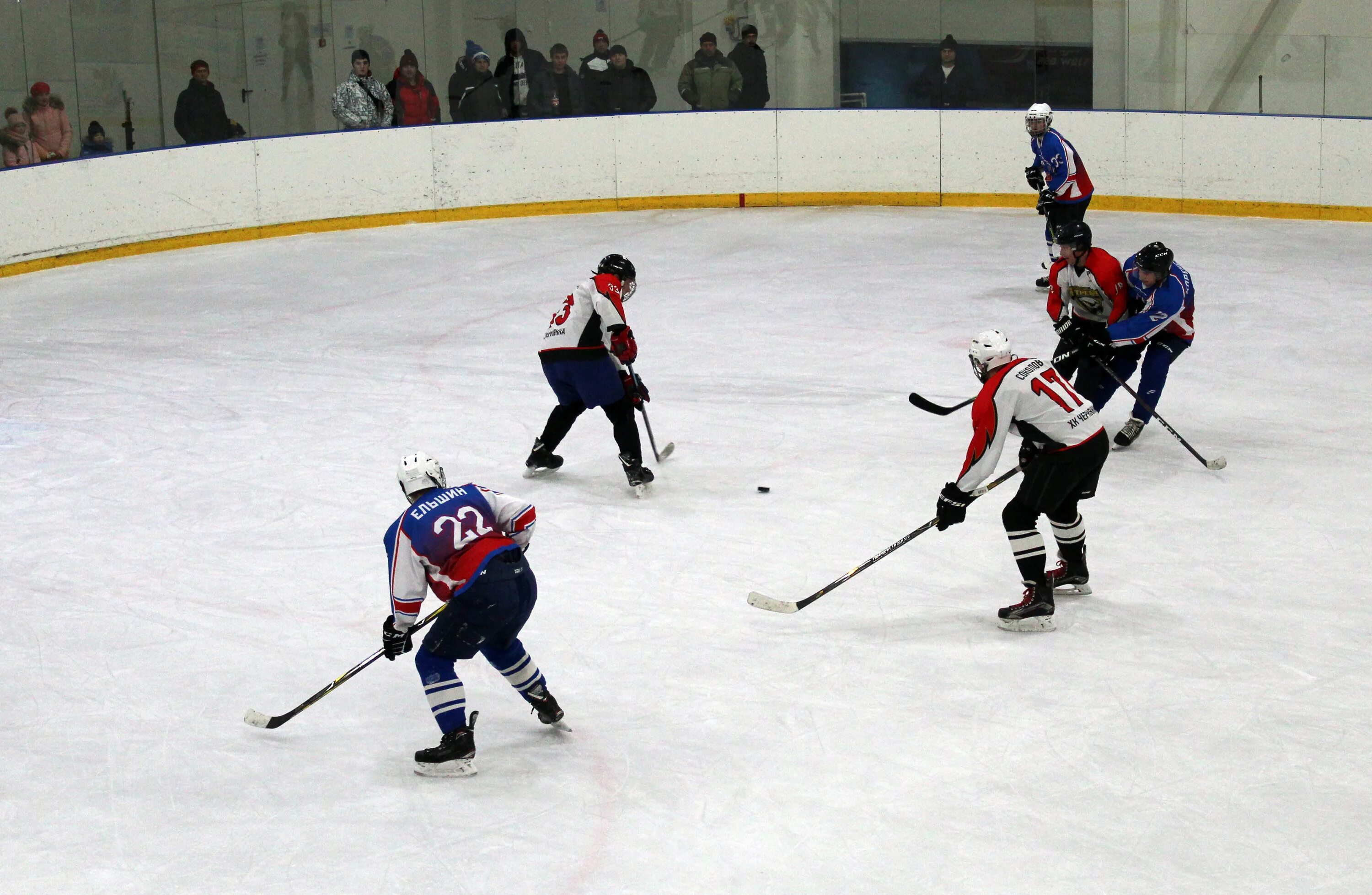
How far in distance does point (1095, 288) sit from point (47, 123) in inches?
323

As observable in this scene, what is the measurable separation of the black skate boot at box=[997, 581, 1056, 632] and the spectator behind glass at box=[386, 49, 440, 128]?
9379mm

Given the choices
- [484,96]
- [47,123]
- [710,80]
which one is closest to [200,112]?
[47,123]

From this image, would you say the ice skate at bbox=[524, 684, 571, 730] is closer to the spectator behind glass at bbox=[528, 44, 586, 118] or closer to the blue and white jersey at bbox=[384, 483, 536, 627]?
the blue and white jersey at bbox=[384, 483, 536, 627]

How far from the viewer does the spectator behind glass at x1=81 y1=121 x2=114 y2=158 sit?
11.5 metres

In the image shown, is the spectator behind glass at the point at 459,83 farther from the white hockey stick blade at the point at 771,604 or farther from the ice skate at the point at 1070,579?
the ice skate at the point at 1070,579

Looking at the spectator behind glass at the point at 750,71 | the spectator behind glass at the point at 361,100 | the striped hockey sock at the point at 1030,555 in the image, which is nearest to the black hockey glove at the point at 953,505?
the striped hockey sock at the point at 1030,555

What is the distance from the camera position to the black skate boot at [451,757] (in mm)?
4066

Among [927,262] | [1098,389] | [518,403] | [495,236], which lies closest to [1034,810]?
[1098,389]

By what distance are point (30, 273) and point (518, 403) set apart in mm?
5419

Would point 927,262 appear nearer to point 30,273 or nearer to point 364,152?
point 364,152

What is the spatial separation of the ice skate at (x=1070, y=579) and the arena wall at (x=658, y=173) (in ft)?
26.7

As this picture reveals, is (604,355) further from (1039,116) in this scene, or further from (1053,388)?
(1039,116)

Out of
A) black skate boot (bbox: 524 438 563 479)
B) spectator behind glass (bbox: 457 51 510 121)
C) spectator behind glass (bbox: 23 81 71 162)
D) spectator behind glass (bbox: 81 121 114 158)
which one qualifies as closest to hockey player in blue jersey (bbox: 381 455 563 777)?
black skate boot (bbox: 524 438 563 479)

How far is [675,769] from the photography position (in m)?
4.11
